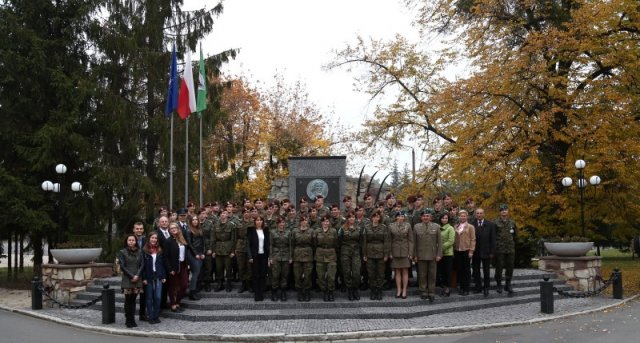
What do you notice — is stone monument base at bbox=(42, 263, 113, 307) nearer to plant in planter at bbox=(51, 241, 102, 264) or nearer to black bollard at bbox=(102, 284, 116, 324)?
plant in planter at bbox=(51, 241, 102, 264)

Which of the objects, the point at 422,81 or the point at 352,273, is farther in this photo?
the point at 422,81

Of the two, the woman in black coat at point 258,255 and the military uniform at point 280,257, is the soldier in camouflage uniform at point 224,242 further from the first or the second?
the military uniform at point 280,257

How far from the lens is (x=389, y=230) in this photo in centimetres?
1176

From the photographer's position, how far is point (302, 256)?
11.5 metres

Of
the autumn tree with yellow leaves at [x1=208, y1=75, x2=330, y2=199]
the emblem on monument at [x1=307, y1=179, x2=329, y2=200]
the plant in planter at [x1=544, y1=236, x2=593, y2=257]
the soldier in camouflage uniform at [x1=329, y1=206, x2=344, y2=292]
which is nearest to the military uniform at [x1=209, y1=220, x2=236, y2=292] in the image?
the soldier in camouflage uniform at [x1=329, y1=206, x2=344, y2=292]

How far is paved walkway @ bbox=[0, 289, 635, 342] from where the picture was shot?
941 cm

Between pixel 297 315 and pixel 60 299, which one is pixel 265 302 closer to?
pixel 297 315

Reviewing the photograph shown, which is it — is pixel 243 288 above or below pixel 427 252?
below

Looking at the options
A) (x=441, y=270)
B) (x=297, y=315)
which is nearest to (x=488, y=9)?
(x=441, y=270)

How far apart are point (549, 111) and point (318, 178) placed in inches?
298

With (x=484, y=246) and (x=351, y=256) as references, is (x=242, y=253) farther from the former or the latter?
(x=484, y=246)

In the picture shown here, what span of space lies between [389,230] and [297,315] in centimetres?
254

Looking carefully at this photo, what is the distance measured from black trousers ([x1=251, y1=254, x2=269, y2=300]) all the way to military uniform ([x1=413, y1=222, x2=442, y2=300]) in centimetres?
305

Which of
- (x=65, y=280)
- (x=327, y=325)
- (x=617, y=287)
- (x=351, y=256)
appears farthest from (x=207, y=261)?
(x=617, y=287)
